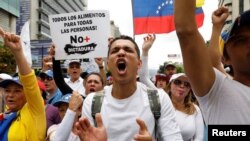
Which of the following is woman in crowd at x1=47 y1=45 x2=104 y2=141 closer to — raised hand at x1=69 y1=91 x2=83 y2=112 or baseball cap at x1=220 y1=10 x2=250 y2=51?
raised hand at x1=69 y1=91 x2=83 y2=112

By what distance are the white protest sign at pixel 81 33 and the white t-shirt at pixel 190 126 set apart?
1.81 metres

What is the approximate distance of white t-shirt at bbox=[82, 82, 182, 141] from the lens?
2217 millimetres

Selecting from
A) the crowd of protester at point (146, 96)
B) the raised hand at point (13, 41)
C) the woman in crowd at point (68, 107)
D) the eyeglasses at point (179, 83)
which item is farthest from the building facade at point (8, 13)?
the raised hand at point (13, 41)

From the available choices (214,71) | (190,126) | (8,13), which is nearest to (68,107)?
(190,126)

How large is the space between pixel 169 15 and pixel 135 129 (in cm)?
371

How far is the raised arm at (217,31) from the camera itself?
1.91 m

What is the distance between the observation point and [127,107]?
2.30m

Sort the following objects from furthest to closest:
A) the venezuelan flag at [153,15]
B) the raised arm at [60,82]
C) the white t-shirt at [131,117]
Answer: the venezuelan flag at [153,15], the raised arm at [60,82], the white t-shirt at [131,117]

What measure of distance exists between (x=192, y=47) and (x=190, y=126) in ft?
7.69

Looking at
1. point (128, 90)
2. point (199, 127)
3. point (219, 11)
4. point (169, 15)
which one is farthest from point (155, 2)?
point (219, 11)

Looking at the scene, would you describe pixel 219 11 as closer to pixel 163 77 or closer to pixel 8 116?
pixel 8 116

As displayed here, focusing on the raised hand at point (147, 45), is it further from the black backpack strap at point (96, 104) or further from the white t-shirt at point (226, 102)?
the white t-shirt at point (226, 102)

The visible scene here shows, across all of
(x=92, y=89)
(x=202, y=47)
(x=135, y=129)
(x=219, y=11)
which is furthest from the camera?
(x=92, y=89)

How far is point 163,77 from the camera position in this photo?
5.88m
